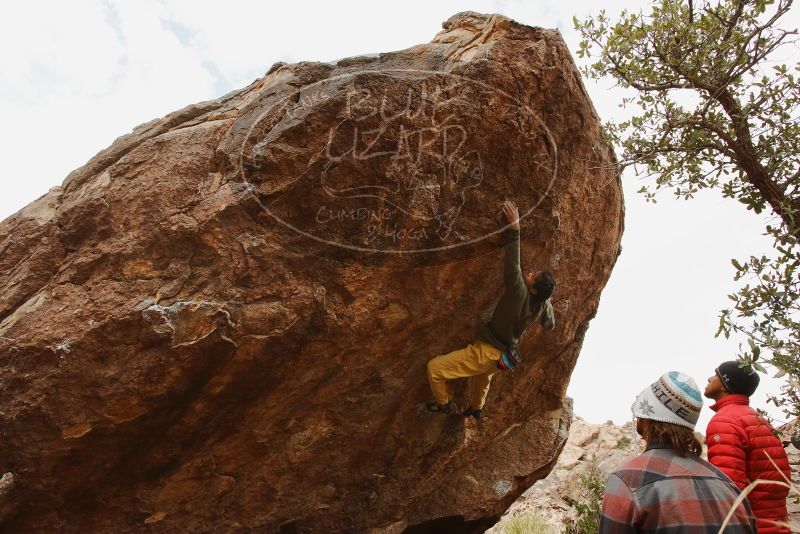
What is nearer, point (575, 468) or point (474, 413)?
point (474, 413)

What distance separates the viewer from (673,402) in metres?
3.54

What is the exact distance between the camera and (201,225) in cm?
585

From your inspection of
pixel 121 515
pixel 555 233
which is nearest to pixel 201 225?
pixel 121 515

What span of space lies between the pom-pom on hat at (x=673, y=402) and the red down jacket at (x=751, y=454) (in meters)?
1.88

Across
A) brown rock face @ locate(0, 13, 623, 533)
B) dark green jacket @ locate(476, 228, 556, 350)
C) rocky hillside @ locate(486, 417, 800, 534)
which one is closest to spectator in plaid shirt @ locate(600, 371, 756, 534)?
dark green jacket @ locate(476, 228, 556, 350)

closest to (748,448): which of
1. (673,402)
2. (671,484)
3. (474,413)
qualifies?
(673,402)

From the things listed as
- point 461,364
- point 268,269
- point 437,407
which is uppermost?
point 268,269

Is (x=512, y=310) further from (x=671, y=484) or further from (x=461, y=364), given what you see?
(x=671, y=484)

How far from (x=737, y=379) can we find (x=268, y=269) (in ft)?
14.4

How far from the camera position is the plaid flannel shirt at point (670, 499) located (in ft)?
10.3

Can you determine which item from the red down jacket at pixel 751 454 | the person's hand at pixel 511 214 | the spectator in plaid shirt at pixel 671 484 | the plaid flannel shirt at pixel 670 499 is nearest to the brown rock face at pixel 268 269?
the person's hand at pixel 511 214

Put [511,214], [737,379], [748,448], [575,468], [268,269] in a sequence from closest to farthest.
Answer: [748,448] < [737,379] < [268,269] < [511,214] < [575,468]

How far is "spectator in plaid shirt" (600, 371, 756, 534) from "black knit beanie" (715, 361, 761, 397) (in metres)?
2.11

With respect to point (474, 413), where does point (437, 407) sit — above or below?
above
